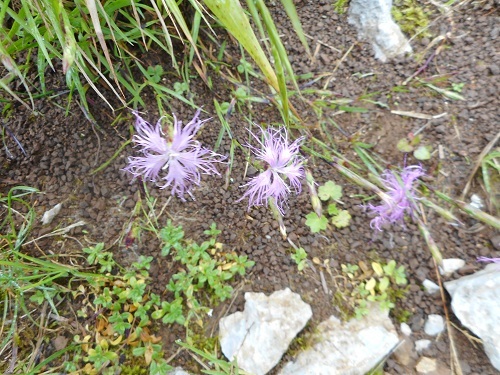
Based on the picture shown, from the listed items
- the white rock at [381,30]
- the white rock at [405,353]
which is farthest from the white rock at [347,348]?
the white rock at [381,30]

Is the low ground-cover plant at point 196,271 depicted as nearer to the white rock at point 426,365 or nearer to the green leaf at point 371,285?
the green leaf at point 371,285

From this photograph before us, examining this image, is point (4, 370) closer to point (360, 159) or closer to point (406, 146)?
point (360, 159)

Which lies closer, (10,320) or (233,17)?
(233,17)

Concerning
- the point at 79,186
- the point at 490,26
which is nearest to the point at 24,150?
the point at 79,186

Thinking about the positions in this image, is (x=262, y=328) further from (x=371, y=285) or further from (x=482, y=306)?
(x=482, y=306)

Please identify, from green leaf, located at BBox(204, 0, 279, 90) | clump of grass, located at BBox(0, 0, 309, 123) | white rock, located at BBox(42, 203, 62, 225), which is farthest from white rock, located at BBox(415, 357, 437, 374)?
white rock, located at BBox(42, 203, 62, 225)

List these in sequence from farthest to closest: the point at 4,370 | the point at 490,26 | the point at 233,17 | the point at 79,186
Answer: the point at 490,26 < the point at 79,186 < the point at 4,370 < the point at 233,17
